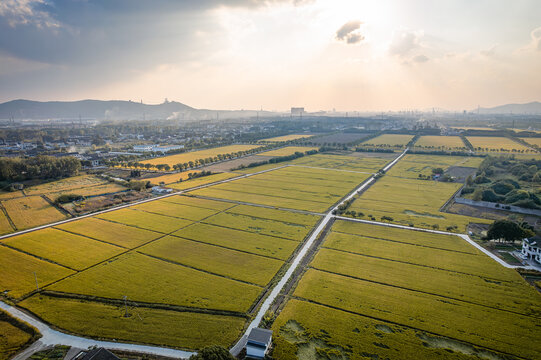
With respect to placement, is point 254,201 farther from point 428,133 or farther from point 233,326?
point 428,133

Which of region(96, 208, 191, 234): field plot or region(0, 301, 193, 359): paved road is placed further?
region(96, 208, 191, 234): field plot

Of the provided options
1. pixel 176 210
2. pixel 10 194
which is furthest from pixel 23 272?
pixel 10 194

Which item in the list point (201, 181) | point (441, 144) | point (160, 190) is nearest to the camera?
point (160, 190)

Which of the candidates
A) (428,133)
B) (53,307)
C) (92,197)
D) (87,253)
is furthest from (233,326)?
(428,133)

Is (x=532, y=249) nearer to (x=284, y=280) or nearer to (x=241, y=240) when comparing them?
(x=284, y=280)

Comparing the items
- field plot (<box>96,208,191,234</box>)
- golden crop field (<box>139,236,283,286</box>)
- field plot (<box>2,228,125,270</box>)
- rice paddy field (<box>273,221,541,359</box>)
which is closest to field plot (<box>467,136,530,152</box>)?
rice paddy field (<box>273,221,541,359</box>)

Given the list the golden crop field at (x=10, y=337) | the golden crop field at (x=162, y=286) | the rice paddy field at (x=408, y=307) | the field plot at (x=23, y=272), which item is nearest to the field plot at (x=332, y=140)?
the rice paddy field at (x=408, y=307)

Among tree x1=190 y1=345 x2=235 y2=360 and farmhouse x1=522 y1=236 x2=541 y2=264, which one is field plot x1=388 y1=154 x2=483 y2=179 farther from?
tree x1=190 y1=345 x2=235 y2=360
